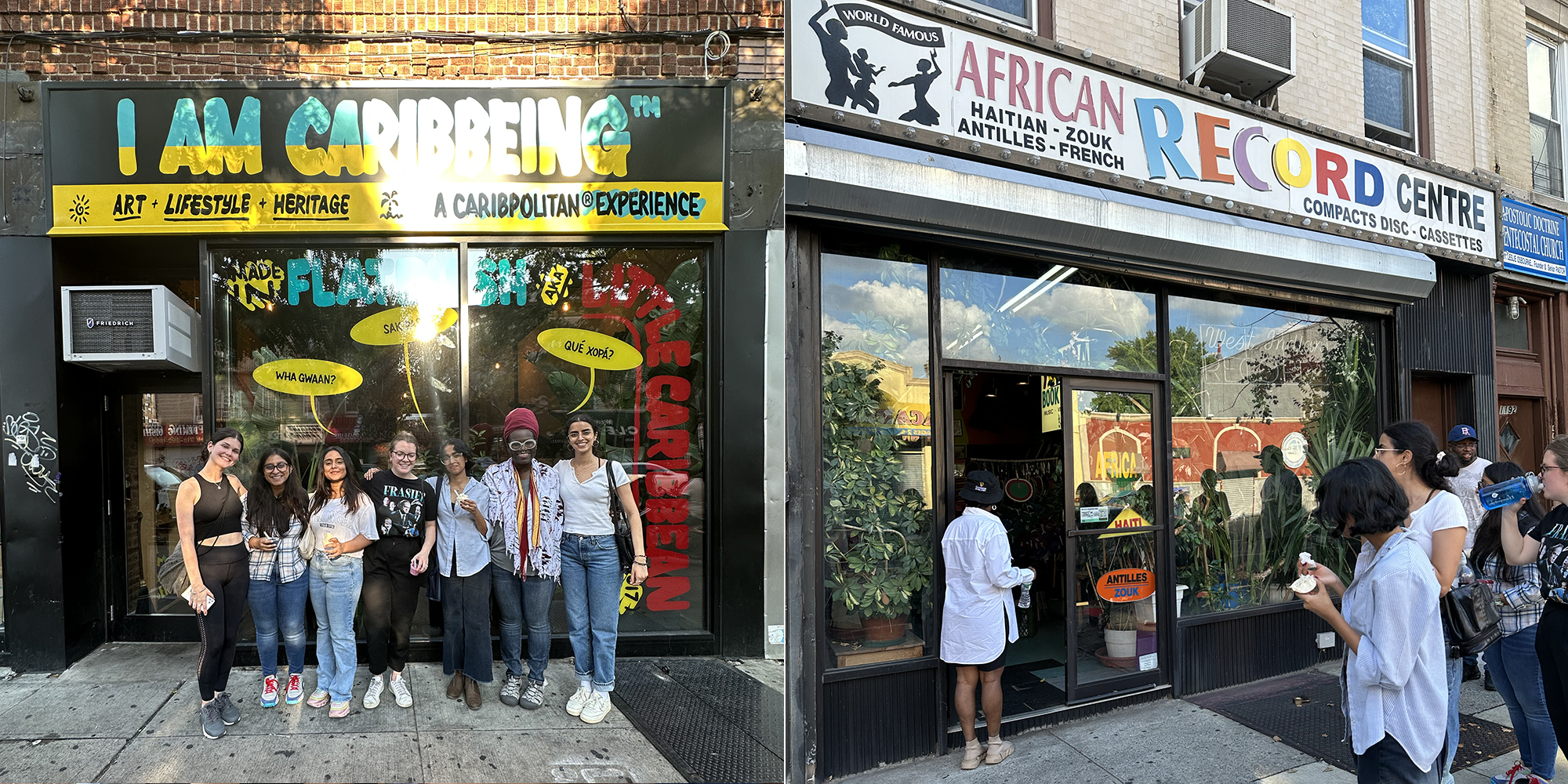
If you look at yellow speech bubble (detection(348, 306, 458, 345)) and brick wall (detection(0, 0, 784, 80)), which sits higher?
brick wall (detection(0, 0, 784, 80))

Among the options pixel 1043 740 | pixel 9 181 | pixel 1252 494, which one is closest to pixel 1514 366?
pixel 1252 494

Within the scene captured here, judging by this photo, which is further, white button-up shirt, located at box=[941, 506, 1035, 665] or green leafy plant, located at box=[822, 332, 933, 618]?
green leafy plant, located at box=[822, 332, 933, 618]

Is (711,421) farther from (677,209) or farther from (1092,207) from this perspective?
(1092,207)

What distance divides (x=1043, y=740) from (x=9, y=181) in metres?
8.04

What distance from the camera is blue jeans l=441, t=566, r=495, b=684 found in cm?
508

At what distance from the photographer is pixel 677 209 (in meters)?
6.09

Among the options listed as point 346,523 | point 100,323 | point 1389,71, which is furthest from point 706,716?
point 1389,71

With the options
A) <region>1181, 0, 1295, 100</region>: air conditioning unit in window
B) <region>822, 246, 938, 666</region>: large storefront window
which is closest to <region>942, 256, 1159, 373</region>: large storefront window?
<region>822, 246, 938, 666</region>: large storefront window

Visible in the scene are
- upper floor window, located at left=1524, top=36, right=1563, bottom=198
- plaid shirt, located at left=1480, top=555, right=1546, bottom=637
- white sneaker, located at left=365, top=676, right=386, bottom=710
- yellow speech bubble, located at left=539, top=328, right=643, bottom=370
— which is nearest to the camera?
plaid shirt, located at left=1480, top=555, right=1546, bottom=637

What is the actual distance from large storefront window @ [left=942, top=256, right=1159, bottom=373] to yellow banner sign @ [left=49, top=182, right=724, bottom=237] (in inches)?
78.0

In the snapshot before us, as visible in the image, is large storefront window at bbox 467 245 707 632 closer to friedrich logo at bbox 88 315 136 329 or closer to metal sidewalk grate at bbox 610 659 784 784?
metal sidewalk grate at bbox 610 659 784 784

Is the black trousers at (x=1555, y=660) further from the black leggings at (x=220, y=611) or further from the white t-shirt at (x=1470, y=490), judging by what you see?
the black leggings at (x=220, y=611)

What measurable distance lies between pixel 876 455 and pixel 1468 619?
3031 millimetres

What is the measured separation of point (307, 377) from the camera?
604 cm
